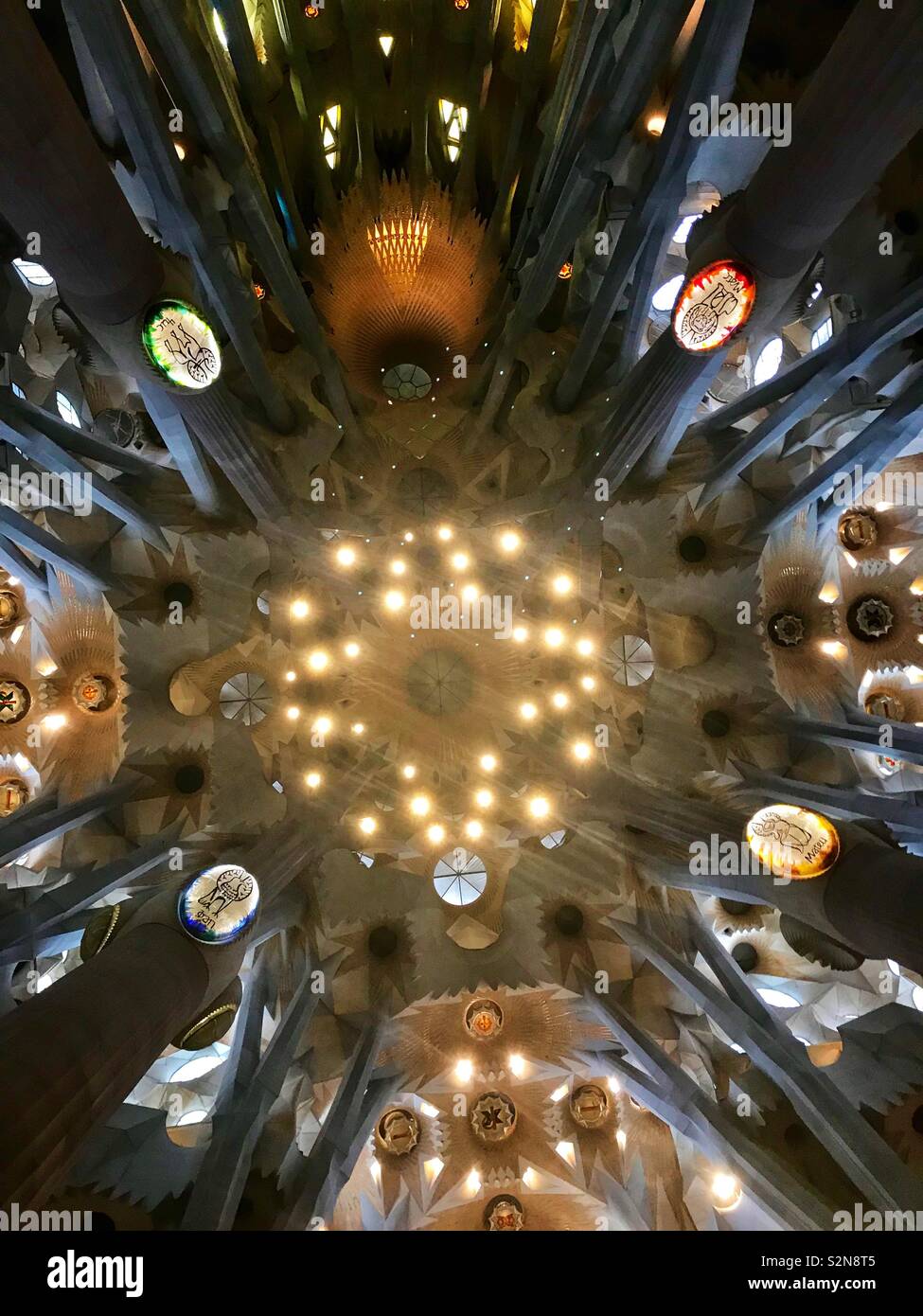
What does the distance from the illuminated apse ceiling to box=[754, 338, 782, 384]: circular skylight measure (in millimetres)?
133

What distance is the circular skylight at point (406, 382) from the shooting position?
15688mm

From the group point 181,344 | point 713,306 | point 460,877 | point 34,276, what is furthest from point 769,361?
point 34,276

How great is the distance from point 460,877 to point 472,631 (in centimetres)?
471

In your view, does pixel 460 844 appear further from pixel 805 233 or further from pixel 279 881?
pixel 805 233

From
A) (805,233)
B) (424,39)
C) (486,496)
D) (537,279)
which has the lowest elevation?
(486,496)

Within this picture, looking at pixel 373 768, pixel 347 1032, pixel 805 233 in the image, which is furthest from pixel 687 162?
pixel 347 1032

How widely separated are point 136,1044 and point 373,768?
8.18 meters

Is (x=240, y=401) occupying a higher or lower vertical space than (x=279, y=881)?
higher

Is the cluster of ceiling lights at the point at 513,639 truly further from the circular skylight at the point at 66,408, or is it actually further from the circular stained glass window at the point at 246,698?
the circular skylight at the point at 66,408

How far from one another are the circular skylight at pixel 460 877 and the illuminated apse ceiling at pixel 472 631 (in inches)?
2.9

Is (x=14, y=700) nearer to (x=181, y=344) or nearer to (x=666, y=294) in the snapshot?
(x=181, y=344)

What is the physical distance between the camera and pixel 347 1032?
1390 centimetres

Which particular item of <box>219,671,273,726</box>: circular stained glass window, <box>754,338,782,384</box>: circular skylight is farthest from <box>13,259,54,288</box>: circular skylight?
<box>754,338,782,384</box>: circular skylight
